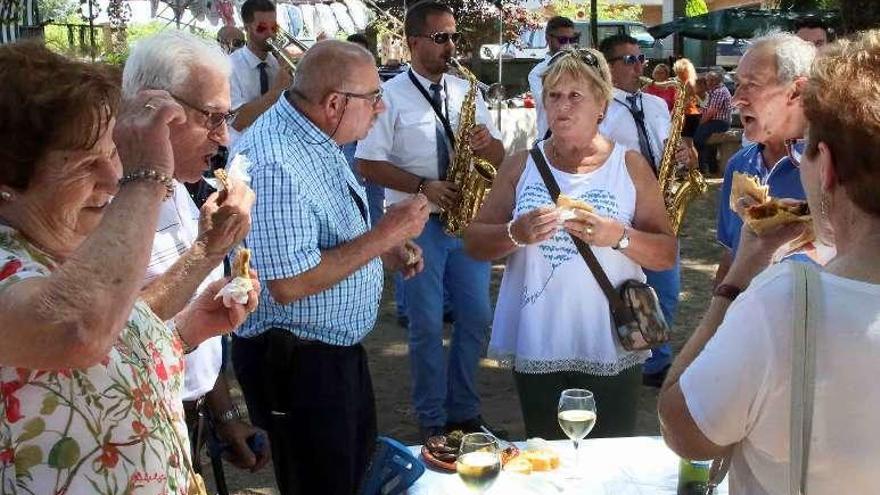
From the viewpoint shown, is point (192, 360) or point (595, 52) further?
point (595, 52)

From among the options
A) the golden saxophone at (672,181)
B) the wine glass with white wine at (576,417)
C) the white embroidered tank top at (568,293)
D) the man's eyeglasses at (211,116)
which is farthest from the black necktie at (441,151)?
Answer: the wine glass with white wine at (576,417)

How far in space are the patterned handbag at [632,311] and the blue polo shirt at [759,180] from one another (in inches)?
14.2

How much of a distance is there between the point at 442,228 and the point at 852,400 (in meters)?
3.39

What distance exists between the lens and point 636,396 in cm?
357

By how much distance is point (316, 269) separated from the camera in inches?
115

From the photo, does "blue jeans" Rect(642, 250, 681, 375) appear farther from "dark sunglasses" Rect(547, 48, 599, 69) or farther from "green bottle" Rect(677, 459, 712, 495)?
"green bottle" Rect(677, 459, 712, 495)

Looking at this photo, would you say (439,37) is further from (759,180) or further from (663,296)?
(759,180)

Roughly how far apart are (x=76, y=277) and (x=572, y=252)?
7.65 feet

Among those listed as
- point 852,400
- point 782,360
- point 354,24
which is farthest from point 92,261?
Result: point 354,24

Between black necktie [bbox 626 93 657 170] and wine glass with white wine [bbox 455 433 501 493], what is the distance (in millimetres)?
3453

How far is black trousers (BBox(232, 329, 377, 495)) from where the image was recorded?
3076 millimetres

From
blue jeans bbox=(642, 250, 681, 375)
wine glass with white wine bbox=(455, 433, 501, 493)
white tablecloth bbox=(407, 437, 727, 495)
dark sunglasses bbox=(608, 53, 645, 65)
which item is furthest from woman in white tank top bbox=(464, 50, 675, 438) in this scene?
dark sunglasses bbox=(608, 53, 645, 65)

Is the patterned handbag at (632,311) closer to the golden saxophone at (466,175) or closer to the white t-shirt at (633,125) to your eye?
the golden saxophone at (466,175)

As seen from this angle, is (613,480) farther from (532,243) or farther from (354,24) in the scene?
(354,24)
